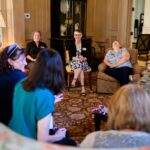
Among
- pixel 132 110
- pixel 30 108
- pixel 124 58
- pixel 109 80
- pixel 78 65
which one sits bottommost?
pixel 109 80

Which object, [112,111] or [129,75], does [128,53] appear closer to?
[129,75]

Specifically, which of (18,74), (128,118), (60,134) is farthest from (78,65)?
(128,118)

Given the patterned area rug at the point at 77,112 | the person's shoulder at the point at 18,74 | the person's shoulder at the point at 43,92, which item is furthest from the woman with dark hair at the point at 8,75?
the patterned area rug at the point at 77,112

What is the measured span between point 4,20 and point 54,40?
1.55m

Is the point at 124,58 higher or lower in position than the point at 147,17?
lower

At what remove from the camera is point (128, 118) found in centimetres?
143

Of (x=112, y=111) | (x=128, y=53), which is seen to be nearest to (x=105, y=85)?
(x=128, y=53)

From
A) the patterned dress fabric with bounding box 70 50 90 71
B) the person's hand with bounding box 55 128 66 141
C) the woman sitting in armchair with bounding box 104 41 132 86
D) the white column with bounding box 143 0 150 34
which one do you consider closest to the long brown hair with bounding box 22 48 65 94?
the person's hand with bounding box 55 128 66 141

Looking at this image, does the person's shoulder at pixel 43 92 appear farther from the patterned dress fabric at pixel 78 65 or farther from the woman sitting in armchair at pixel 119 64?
the patterned dress fabric at pixel 78 65

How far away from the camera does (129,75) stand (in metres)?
5.11

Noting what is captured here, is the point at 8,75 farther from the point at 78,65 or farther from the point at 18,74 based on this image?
the point at 78,65

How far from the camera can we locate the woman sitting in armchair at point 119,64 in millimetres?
5051

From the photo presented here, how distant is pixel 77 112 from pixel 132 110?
2753 mm

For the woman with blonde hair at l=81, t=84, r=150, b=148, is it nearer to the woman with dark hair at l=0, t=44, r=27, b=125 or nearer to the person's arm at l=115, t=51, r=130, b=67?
the woman with dark hair at l=0, t=44, r=27, b=125
